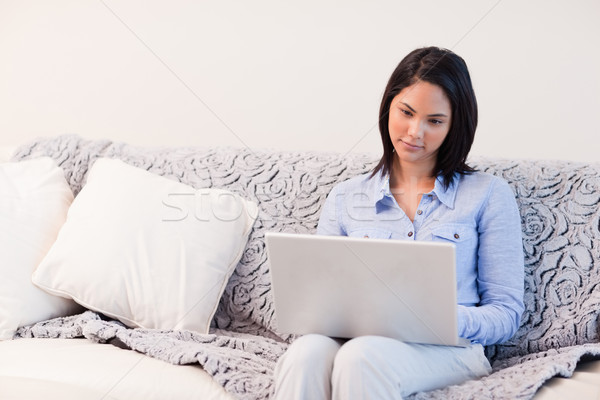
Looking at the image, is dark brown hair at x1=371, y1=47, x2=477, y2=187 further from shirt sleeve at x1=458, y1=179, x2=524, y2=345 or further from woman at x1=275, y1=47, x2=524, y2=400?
shirt sleeve at x1=458, y1=179, x2=524, y2=345

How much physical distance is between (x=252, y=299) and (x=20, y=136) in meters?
1.38

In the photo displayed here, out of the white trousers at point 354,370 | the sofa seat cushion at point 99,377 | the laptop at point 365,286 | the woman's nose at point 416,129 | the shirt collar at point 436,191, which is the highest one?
the woman's nose at point 416,129

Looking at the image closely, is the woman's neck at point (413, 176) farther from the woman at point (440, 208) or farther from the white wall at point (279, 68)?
the white wall at point (279, 68)

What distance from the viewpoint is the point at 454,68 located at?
152cm

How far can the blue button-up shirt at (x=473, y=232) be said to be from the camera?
1450 millimetres

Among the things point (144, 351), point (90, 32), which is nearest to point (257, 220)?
point (144, 351)

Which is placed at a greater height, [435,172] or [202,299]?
[435,172]

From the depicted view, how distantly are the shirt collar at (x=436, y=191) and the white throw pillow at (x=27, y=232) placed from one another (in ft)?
2.90

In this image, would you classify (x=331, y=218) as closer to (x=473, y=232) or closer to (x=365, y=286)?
(x=473, y=232)

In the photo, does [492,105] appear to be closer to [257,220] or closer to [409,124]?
[409,124]

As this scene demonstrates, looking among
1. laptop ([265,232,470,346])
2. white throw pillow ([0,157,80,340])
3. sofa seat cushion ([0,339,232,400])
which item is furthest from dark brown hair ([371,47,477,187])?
white throw pillow ([0,157,80,340])

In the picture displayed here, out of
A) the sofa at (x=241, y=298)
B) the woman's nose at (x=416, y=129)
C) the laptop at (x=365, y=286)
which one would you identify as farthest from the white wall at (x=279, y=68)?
the laptop at (x=365, y=286)

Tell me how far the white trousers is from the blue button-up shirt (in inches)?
6.0

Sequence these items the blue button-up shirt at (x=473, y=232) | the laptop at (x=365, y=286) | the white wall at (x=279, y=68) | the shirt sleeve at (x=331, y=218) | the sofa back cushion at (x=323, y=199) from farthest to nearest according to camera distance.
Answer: the white wall at (x=279, y=68)
the shirt sleeve at (x=331, y=218)
the sofa back cushion at (x=323, y=199)
the blue button-up shirt at (x=473, y=232)
the laptop at (x=365, y=286)
